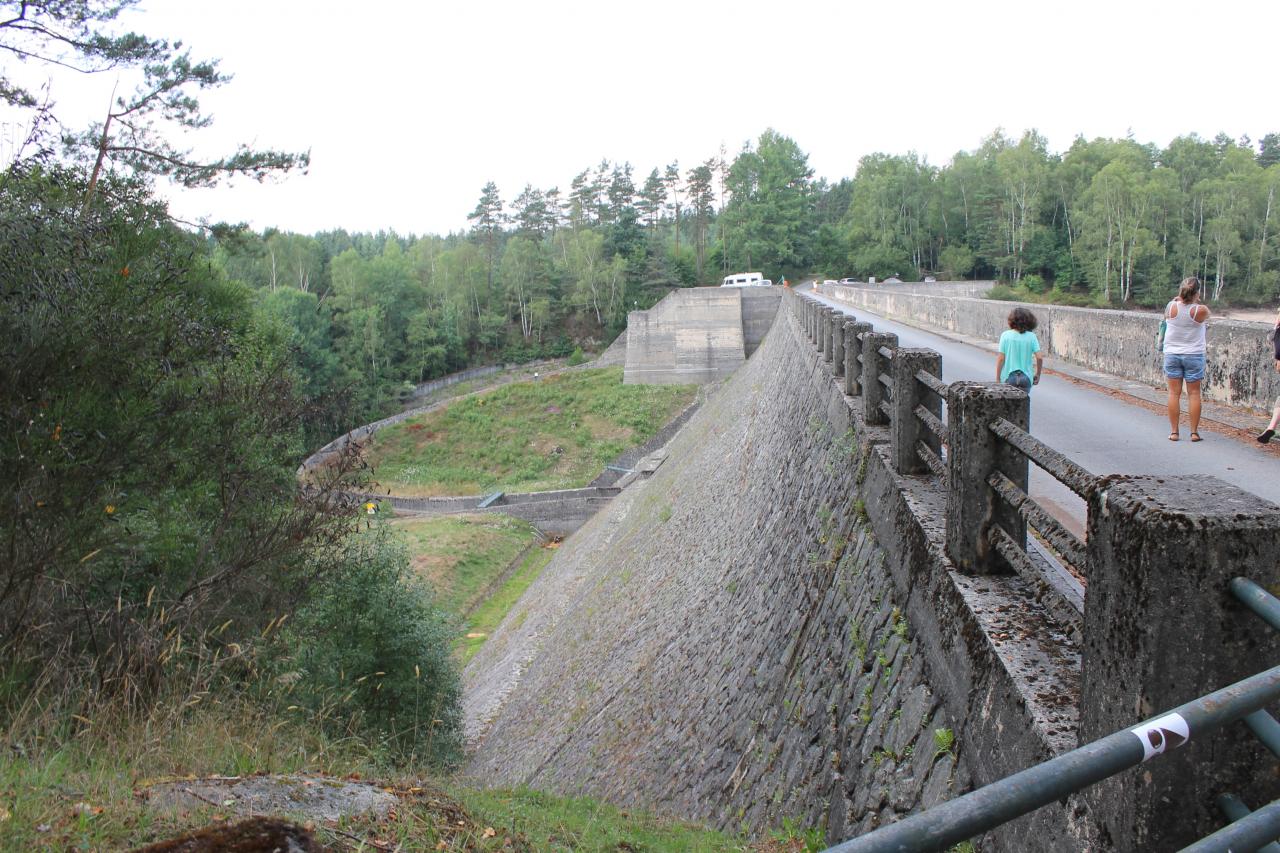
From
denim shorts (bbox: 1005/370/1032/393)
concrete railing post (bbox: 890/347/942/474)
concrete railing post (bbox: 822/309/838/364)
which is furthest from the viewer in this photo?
concrete railing post (bbox: 822/309/838/364)

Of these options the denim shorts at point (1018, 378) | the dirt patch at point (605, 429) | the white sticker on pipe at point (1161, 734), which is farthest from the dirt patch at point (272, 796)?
the dirt patch at point (605, 429)

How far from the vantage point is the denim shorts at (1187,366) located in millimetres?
8781

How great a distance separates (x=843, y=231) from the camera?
103938mm

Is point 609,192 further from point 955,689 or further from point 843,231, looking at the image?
point 955,689

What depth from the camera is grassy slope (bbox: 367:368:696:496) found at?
150 feet

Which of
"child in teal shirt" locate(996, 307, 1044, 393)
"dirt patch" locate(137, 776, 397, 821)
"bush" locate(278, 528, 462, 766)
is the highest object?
"child in teal shirt" locate(996, 307, 1044, 393)

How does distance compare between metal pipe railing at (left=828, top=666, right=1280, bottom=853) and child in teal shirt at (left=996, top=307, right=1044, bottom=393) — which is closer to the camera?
metal pipe railing at (left=828, top=666, right=1280, bottom=853)

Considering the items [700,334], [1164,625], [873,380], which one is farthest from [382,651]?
[700,334]

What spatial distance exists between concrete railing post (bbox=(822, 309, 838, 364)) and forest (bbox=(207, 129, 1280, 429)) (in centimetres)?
6184

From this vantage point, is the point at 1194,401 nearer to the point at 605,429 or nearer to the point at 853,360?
the point at 853,360

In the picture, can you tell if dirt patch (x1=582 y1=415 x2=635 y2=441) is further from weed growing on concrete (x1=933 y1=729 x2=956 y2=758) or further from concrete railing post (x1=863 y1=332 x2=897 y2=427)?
weed growing on concrete (x1=933 y1=729 x2=956 y2=758)

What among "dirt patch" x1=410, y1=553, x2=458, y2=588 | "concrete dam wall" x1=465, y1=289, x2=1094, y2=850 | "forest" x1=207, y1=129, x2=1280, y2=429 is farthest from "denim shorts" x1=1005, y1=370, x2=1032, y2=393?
"forest" x1=207, y1=129, x2=1280, y2=429

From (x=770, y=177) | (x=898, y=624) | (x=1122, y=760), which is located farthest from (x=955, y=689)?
(x=770, y=177)

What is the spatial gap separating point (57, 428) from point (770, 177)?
9685 cm
